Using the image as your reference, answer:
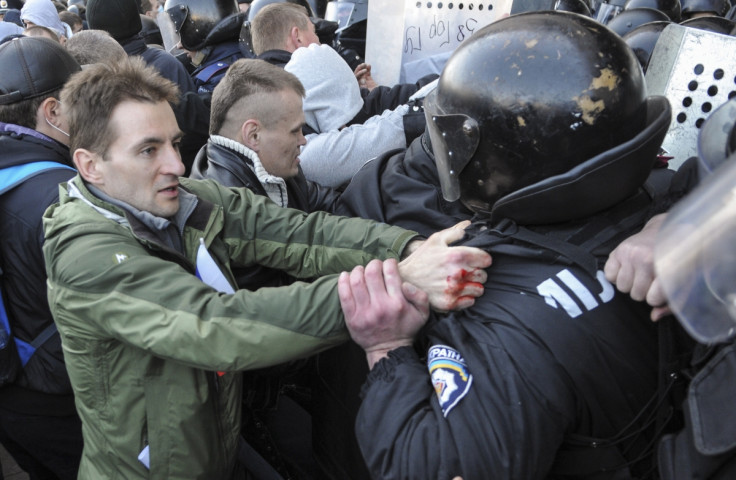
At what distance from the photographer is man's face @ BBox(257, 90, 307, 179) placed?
2564mm

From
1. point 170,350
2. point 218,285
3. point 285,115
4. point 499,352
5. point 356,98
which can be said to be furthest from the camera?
point 356,98

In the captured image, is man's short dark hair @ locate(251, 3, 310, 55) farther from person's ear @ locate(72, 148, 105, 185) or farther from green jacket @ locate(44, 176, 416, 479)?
person's ear @ locate(72, 148, 105, 185)

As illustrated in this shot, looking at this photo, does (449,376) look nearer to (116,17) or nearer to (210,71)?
(210,71)

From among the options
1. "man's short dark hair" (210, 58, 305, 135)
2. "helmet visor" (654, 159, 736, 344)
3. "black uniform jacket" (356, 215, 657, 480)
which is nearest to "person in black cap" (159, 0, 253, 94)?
"man's short dark hair" (210, 58, 305, 135)

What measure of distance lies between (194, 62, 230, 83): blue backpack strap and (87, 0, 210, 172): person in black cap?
0.10 meters

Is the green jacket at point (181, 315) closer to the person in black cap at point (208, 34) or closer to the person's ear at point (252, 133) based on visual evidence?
the person's ear at point (252, 133)

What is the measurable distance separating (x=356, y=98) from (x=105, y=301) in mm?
1918

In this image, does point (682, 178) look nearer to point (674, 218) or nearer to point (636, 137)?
point (636, 137)

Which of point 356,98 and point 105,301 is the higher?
point 105,301

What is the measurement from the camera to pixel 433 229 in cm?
197

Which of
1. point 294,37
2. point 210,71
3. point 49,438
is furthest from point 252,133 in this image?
point 210,71

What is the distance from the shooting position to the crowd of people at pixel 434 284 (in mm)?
1281

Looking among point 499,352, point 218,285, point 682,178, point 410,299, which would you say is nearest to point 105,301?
point 218,285

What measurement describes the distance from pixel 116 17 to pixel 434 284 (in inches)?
175
